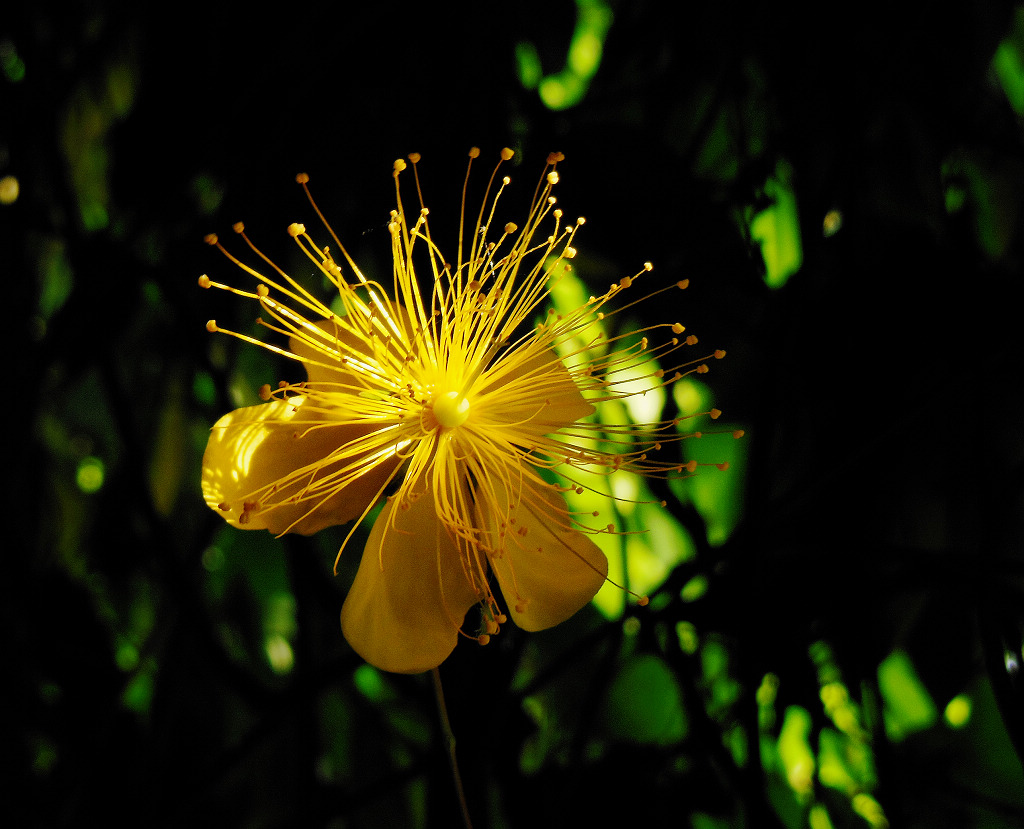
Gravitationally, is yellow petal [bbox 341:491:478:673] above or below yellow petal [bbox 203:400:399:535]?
below

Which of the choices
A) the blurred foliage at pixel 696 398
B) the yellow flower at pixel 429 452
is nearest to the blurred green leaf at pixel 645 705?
the blurred foliage at pixel 696 398

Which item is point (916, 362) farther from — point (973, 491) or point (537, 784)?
point (537, 784)

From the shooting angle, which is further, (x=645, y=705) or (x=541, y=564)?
(x=645, y=705)

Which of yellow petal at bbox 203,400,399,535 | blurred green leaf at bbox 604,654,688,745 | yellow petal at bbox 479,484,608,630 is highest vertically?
yellow petal at bbox 203,400,399,535

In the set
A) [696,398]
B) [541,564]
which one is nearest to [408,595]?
[541,564]

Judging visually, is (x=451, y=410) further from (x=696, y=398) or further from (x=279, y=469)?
(x=696, y=398)

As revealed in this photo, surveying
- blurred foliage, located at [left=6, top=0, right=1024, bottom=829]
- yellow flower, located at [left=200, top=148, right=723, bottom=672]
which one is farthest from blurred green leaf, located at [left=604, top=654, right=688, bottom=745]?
yellow flower, located at [left=200, top=148, right=723, bottom=672]

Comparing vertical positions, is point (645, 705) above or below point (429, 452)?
below

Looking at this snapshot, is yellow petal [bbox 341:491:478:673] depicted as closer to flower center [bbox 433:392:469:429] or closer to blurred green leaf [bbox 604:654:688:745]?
flower center [bbox 433:392:469:429]

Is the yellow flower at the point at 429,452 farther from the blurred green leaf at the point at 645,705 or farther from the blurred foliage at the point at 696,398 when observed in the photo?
the blurred green leaf at the point at 645,705
